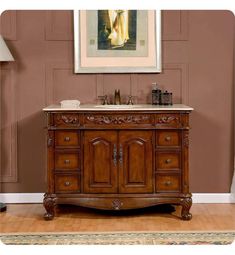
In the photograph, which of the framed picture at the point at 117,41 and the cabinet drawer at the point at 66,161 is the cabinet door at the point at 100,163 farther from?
the framed picture at the point at 117,41

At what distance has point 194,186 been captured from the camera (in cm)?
467

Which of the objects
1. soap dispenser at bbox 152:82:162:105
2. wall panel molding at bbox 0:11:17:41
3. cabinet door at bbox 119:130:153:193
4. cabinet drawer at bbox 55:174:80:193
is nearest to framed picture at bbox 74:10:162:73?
soap dispenser at bbox 152:82:162:105

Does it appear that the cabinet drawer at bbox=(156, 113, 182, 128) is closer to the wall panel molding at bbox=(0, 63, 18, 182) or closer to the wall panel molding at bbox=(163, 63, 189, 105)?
the wall panel molding at bbox=(163, 63, 189, 105)

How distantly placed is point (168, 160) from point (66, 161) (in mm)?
767

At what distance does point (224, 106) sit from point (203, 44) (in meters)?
0.56

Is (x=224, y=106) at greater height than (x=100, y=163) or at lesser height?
greater

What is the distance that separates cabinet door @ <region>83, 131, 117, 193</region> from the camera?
402cm

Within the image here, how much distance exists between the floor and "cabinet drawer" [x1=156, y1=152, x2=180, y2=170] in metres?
0.41

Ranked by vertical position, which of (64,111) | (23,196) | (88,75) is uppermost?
(88,75)

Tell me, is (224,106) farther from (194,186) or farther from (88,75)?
(88,75)

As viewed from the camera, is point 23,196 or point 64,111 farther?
point 23,196

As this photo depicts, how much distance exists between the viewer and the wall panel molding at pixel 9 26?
458 cm

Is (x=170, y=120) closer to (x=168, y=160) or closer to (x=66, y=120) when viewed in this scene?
(x=168, y=160)

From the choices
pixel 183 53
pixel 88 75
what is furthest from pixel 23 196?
pixel 183 53
